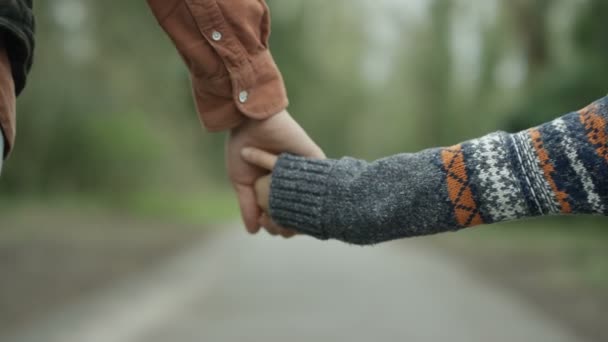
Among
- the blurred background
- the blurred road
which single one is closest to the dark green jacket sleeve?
the blurred road

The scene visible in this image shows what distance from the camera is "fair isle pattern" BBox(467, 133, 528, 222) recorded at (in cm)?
166

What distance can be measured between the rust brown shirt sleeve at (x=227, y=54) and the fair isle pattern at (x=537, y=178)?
78cm

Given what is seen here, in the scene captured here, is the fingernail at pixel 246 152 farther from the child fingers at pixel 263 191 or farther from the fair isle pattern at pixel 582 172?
the fair isle pattern at pixel 582 172

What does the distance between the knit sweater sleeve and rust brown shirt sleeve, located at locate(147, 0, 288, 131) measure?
1.01 ft

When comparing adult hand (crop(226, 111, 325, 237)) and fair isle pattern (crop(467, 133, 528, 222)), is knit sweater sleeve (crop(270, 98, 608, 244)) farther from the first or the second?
adult hand (crop(226, 111, 325, 237))

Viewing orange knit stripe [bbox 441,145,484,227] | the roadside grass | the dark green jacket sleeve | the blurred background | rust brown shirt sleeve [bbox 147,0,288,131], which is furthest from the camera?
the roadside grass

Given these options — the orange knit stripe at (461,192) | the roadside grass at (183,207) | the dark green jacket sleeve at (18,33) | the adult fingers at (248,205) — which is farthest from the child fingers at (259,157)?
the roadside grass at (183,207)

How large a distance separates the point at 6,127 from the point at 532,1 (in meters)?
11.7

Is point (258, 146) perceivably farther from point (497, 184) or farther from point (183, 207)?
point (183, 207)

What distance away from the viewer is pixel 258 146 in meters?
2.18

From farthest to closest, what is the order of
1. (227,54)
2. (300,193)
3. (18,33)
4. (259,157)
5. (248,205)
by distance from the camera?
(248,205), (259,157), (227,54), (300,193), (18,33)

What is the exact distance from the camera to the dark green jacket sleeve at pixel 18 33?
1.49 m

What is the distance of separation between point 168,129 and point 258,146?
1114cm

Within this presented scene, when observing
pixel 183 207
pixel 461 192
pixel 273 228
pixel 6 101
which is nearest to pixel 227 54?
pixel 273 228
